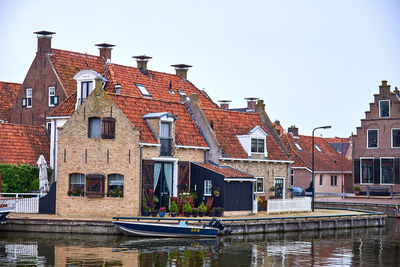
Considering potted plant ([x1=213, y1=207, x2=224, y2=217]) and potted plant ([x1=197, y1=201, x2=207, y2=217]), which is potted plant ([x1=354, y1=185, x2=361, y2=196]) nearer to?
potted plant ([x1=213, y1=207, x2=224, y2=217])

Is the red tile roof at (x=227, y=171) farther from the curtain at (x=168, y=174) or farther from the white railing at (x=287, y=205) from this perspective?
the white railing at (x=287, y=205)

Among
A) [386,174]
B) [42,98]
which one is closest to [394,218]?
[386,174]

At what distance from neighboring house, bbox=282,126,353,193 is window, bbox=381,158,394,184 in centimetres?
789

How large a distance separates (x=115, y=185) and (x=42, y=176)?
7015 millimetres

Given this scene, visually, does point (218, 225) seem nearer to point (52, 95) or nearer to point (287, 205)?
point (287, 205)

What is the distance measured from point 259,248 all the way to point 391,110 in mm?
38416

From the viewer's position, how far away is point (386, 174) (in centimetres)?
6750

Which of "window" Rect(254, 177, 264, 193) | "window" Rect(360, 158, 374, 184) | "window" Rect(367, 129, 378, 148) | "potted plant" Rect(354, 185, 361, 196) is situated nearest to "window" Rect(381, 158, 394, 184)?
"window" Rect(360, 158, 374, 184)

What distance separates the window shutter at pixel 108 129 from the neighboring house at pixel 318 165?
112 feet

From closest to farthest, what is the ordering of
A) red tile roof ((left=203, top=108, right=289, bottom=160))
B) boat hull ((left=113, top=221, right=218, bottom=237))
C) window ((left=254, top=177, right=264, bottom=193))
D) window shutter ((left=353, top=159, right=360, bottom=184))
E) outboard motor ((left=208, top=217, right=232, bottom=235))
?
boat hull ((left=113, top=221, right=218, bottom=237))
outboard motor ((left=208, top=217, right=232, bottom=235))
red tile roof ((left=203, top=108, right=289, bottom=160))
window ((left=254, top=177, right=264, bottom=193))
window shutter ((left=353, top=159, right=360, bottom=184))

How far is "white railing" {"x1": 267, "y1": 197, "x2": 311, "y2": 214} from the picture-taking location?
45.2 metres

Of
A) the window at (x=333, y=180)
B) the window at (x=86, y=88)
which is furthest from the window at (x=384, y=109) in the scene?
the window at (x=86, y=88)

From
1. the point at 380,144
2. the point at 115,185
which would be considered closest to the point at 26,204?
the point at 115,185

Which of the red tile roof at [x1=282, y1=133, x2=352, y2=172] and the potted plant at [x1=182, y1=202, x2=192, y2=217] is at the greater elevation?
the red tile roof at [x1=282, y1=133, x2=352, y2=172]
